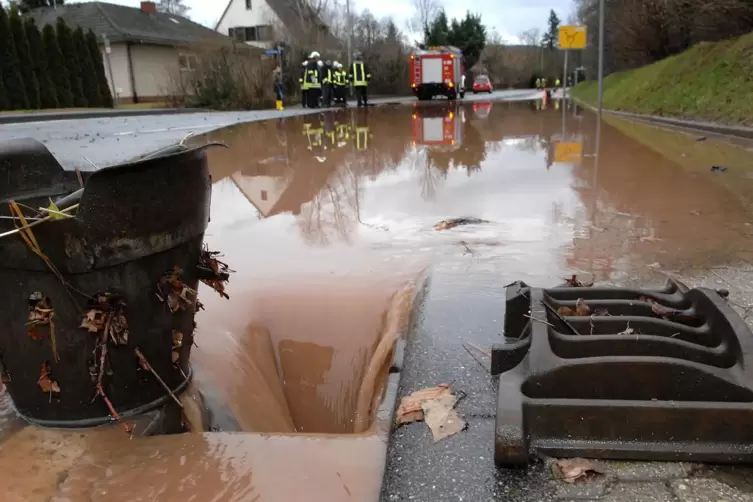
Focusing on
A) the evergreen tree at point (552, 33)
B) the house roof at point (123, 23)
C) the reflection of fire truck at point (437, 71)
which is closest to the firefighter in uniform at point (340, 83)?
the reflection of fire truck at point (437, 71)

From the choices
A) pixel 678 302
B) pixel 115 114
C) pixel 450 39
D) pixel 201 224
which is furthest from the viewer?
pixel 450 39

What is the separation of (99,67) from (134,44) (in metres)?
7.85

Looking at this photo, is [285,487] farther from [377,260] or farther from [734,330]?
[377,260]

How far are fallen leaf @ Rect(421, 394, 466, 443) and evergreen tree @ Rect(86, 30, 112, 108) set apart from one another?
29.4 m

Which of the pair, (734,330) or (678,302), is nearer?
(734,330)

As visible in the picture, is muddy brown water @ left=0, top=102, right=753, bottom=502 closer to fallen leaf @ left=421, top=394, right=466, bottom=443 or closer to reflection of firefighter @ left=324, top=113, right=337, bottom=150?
fallen leaf @ left=421, top=394, right=466, bottom=443

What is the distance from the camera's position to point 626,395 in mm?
2068

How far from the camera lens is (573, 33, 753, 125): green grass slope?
1282 cm

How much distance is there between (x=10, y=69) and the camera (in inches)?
932

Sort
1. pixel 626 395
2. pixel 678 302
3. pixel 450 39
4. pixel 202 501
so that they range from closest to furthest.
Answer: pixel 202 501, pixel 626 395, pixel 678 302, pixel 450 39

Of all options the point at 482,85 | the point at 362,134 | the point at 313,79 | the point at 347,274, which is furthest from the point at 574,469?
the point at 482,85

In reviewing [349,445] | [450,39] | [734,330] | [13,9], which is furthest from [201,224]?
[450,39]

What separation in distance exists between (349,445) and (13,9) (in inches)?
1109

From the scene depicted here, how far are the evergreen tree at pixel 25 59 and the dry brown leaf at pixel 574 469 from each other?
2746cm
